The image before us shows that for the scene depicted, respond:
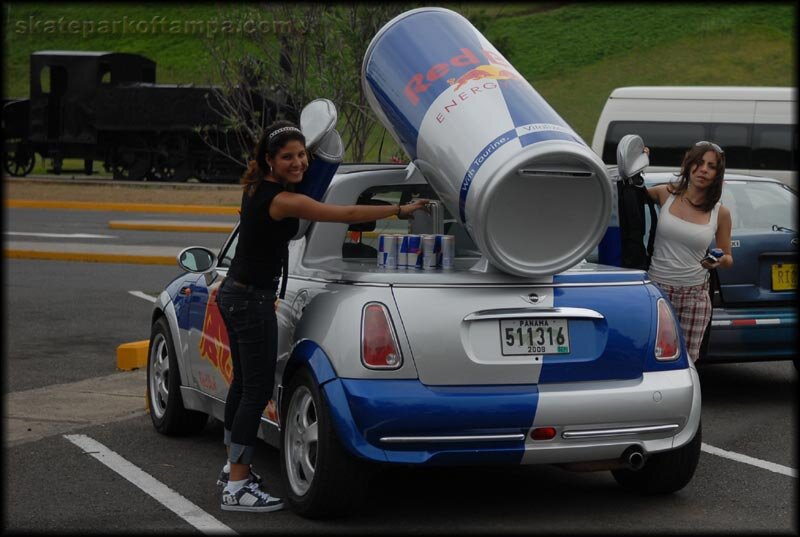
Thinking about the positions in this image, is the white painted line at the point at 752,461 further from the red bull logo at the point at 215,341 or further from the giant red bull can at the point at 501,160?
the red bull logo at the point at 215,341

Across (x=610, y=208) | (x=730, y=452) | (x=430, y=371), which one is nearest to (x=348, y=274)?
(x=430, y=371)

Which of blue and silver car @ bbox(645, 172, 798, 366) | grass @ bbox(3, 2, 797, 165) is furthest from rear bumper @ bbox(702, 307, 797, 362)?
grass @ bbox(3, 2, 797, 165)

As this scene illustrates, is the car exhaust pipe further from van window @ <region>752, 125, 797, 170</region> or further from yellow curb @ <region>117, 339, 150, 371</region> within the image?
van window @ <region>752, 125, 797, 170</region>

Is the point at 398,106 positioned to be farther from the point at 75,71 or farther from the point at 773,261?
the point at 75,71

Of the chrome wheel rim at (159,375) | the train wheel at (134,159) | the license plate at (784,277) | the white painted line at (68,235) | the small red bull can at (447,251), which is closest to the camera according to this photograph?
the small red bull can at (447,251)

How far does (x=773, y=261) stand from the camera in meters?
8.91

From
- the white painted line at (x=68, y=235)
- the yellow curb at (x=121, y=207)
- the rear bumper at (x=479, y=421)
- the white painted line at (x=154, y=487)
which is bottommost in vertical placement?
the yellow curb at (x=121, y=207)

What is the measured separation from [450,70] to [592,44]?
209 feet

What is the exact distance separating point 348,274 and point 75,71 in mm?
36728

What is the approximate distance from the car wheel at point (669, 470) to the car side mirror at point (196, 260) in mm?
2499

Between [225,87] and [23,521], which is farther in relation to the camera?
[225,87]

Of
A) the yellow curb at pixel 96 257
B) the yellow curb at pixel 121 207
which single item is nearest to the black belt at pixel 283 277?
the yellow curb at pixel 96 257

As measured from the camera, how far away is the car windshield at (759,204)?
916 centimetres

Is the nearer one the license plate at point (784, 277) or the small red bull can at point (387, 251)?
the small red bull can at point (387, 251)
